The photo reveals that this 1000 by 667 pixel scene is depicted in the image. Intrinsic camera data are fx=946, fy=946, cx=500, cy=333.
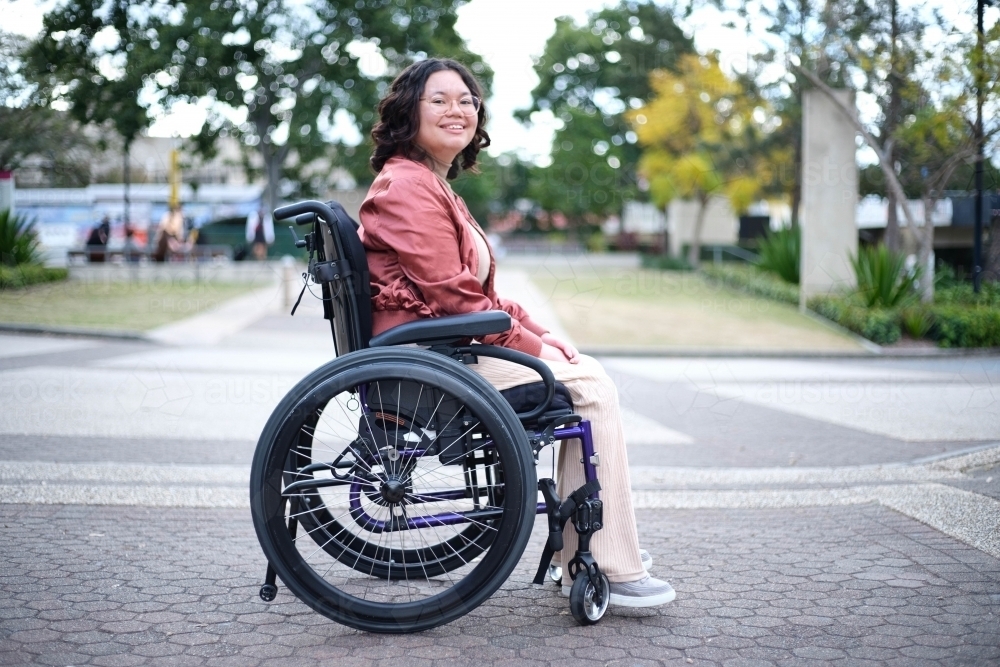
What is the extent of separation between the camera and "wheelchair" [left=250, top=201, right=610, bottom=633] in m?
2.55

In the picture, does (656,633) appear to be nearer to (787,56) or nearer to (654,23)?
(787,56)

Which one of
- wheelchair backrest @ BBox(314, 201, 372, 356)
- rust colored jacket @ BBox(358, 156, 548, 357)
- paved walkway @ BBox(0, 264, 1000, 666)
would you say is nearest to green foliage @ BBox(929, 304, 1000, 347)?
paved walkway @ BBox(0, 264, 1000, 666)

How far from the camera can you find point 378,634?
2.65 m

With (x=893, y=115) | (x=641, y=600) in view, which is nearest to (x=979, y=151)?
(x=893, y=115)

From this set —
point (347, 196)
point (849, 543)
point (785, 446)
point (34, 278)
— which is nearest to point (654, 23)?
point (347, 196)

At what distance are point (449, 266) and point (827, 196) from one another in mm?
14885

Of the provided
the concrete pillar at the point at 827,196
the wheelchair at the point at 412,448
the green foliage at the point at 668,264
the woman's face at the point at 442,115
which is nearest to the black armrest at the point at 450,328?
the wheelchair at the point at 412,448

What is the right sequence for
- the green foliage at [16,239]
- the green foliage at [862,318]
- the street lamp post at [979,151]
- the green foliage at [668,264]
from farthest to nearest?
the green foliage at [668,264]
the green foliage at [16,239]
the green foliage at [862,318]
the street lamp post at [979,151]

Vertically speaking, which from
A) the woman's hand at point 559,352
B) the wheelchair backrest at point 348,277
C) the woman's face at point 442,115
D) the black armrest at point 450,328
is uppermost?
the woman's face at point 442,115

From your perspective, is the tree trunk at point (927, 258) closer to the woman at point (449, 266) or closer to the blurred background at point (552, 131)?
the blurred background at point (552, 131)

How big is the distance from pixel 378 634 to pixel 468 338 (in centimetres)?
87

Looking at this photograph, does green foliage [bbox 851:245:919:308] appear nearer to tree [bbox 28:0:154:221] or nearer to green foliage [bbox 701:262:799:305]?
green foliage [bbox 701:262:799:305]

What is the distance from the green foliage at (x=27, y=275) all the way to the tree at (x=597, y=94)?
70.2 ft

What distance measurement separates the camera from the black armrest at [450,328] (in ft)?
8.63
